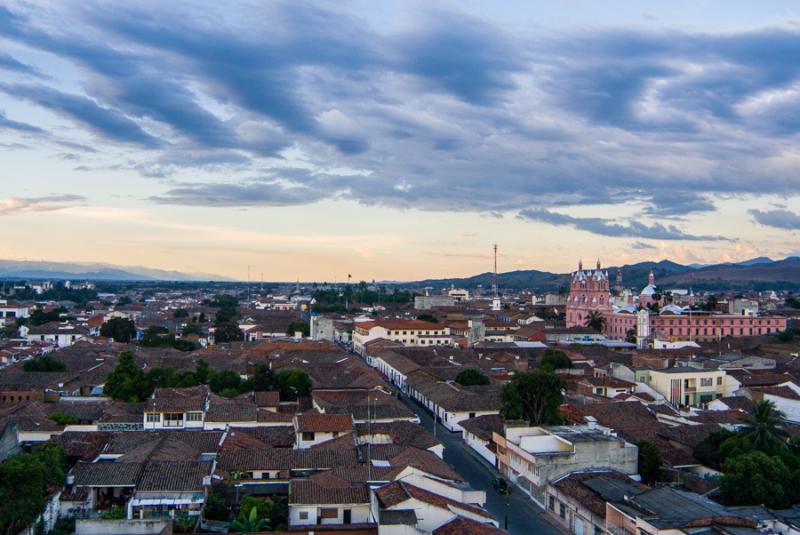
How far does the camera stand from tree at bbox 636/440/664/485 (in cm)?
2459

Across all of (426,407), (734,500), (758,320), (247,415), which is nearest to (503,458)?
(734,500)

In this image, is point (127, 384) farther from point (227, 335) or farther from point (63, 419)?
point (227, 335)

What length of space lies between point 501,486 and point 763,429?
8.57 meters

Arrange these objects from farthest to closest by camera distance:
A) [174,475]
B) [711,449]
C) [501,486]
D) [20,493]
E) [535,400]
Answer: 1. [535,400]
2. [711,449]
3. [501,486]
4. [174,475]
5. [20,493]

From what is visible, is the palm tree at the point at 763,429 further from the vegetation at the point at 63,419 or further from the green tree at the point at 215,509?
the vegetation at the point at 63,419

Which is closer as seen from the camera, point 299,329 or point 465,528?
point 465,528

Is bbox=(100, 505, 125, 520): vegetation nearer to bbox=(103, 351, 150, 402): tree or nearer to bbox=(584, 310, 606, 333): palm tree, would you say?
bbox=(103, 351, 150, 402): tree

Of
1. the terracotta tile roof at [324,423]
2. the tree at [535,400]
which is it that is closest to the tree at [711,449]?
the tree at [535,400]

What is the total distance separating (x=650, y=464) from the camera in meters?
24.6

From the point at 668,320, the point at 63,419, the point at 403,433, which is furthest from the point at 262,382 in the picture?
the point at 668,320

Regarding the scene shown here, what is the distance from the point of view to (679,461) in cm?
2603

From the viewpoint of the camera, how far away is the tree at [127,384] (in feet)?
113

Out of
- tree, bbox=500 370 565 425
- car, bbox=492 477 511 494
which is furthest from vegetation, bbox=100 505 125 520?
tree, bbox=500 370 565 425

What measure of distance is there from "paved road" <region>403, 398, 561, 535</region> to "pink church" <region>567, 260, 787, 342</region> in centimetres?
4236
